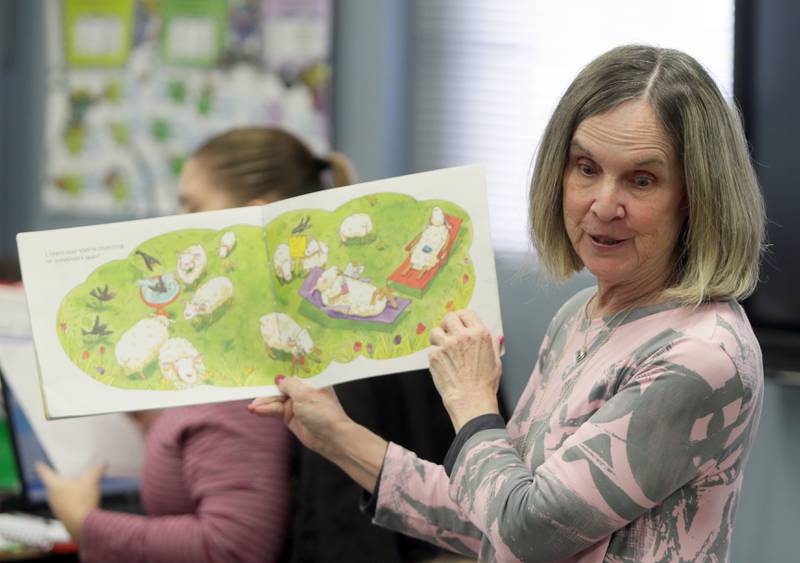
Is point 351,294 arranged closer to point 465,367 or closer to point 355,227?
point 355,227

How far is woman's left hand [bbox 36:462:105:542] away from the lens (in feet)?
6.15

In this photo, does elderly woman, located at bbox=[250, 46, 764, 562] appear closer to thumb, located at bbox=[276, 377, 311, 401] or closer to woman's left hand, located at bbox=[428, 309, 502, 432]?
woman's left hand, located at bbox=[428, 309, 502, 432]

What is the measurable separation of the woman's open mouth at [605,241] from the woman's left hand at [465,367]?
0.60 feet

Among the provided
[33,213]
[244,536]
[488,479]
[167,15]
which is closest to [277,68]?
[167,15]

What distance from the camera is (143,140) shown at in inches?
132

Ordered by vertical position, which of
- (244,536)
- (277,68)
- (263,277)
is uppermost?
(277,68)

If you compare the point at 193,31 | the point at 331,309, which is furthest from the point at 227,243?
the point at 193,31

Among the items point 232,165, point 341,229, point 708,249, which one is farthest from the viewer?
point 232,165

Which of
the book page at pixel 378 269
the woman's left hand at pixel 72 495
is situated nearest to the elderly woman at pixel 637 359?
the book page at pixel 378 269

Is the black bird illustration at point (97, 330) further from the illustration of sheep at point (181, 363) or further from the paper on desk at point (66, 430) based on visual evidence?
the paper on desk at point (66, 430)

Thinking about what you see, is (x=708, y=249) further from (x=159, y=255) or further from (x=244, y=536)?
(x=244, y=536)

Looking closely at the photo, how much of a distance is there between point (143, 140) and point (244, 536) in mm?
1946

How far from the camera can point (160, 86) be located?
3.34 meters

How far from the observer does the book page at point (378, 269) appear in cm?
132
